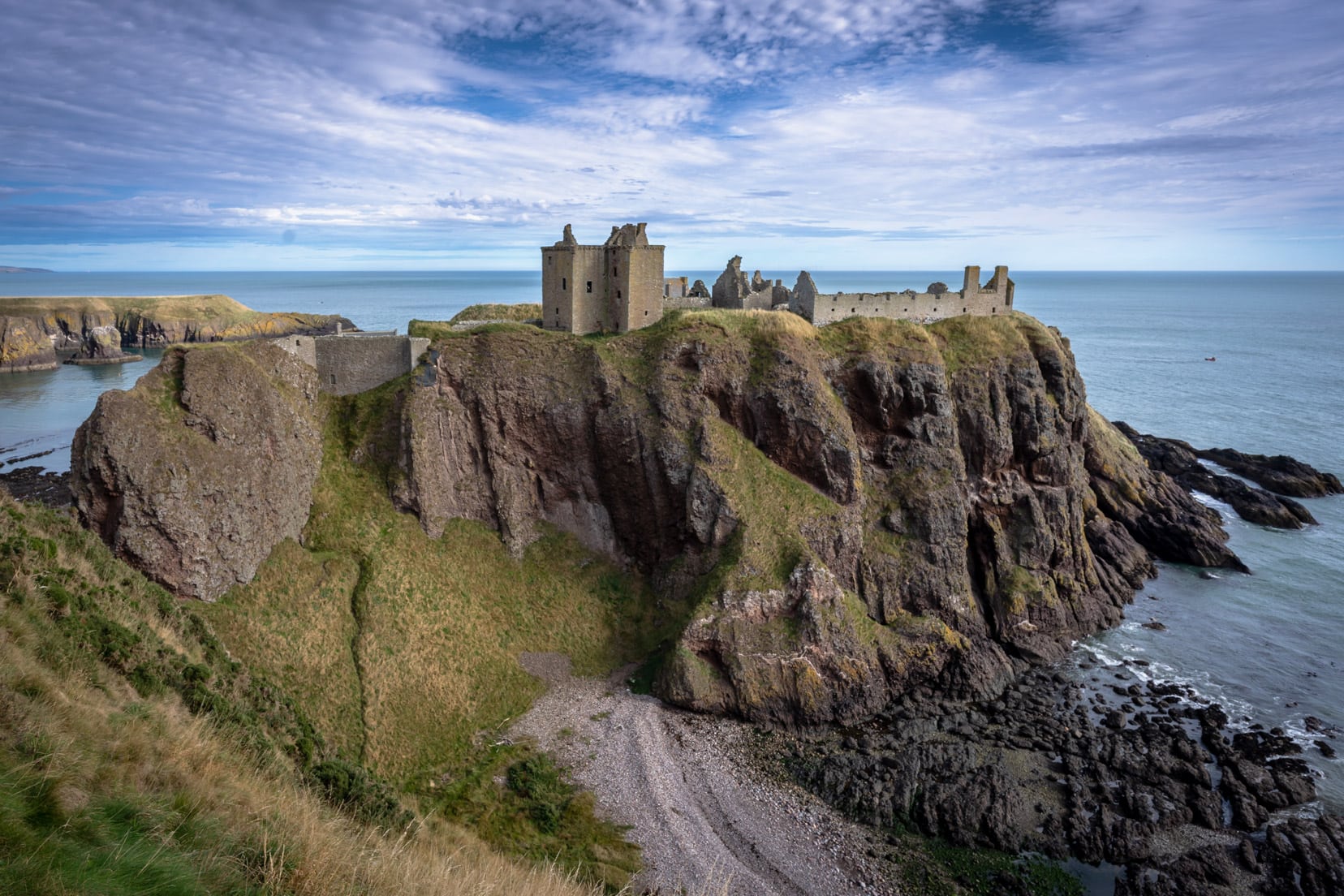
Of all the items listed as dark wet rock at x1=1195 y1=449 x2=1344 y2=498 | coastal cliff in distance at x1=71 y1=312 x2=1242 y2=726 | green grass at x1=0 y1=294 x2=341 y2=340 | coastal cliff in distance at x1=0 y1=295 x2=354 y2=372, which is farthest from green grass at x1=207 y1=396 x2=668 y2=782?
green grass at x1=0 y1=294 x2=341 y2=340

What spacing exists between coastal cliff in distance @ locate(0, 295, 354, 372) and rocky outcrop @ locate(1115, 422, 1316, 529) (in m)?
121

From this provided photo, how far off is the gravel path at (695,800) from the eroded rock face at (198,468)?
1579 cm

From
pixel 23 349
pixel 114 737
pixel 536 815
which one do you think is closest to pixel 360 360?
pixel 536 815

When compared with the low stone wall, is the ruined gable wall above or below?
above

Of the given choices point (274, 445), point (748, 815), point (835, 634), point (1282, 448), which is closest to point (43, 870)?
point (748, 815)

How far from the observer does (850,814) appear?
32.4 meters

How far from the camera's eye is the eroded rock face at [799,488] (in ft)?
137

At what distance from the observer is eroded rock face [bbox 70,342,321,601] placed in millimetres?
31578

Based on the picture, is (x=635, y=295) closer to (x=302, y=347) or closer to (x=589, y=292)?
(x=589, y=292)

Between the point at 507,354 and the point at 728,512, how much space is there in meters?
17.6

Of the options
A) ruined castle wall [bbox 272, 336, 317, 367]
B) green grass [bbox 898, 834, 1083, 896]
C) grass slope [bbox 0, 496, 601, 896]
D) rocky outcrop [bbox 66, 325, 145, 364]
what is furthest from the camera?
rocky outcrop [bbox 66, 325, 145, 364]

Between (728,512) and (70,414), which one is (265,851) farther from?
(70,414)

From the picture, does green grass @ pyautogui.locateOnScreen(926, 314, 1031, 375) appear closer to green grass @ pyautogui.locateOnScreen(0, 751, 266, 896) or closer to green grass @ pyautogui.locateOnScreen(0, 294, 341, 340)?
green grass @ pyautogui.locateOnScreen(0, 751, 266, 896)

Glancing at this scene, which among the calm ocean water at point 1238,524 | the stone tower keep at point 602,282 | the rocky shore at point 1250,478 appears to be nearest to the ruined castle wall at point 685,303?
the stone tower keep at point 602,282
